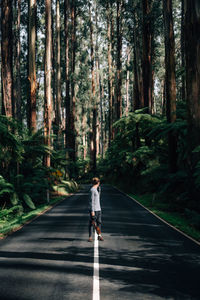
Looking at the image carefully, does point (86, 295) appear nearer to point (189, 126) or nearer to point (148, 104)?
point (189, 126)

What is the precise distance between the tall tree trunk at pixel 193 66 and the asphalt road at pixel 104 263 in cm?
432

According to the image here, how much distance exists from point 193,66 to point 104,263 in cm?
915

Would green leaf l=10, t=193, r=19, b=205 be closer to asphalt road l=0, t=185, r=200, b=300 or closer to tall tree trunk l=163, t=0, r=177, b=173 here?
asphalt road l=0, t=185, r=200, b=300

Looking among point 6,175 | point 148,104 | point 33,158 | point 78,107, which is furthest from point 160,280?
point 78,107

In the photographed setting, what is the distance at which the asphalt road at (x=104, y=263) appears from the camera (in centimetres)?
553

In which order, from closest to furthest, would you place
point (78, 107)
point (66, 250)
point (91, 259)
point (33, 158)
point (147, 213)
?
1. point (91, 259)
2. point (66, 250)
3. point (147, 213)
4. point (33, 158)
5. point (78, 107)

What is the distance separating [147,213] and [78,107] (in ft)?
155

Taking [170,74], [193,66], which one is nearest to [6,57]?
[170,74]

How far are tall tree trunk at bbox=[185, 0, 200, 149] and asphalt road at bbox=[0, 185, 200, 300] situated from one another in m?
4.32

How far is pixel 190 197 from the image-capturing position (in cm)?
1427

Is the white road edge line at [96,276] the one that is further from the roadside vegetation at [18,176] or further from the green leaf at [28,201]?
the green leaf at [28,201]

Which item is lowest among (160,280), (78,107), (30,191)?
(160,280)

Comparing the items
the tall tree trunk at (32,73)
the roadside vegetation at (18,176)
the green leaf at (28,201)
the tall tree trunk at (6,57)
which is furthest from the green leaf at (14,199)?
the tall tree trunk at (32,73)

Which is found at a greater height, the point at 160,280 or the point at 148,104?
the point at 148,104
